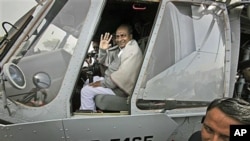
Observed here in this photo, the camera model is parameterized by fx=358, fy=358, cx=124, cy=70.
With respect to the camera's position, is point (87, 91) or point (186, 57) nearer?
point (87, 91)

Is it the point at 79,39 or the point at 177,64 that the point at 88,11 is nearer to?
the point at 79,39

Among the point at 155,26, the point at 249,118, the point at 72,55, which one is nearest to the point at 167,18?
the point at 155,26

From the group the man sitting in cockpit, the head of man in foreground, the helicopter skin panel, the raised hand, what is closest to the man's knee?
the man sitting in cockpit

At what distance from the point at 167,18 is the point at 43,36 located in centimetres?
120

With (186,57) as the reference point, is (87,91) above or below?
below

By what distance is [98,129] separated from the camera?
3045 millimetres

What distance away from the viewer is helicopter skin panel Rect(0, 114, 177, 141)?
287 cm

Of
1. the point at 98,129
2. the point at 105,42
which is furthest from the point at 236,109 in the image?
the point at 105,42

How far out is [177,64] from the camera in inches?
140

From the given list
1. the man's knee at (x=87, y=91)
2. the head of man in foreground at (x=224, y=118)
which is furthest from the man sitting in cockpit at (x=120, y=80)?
the head of man in foreground at (x=224, y=118)

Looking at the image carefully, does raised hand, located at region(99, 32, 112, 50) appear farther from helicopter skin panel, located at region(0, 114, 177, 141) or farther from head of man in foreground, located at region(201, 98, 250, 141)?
head of man in foreground, located at region(201, 98, 250, 141)

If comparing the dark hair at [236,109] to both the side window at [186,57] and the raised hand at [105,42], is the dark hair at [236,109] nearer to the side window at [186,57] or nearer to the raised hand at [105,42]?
the side window at [186,57]

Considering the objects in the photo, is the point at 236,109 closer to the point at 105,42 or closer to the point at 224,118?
the point at 224,118

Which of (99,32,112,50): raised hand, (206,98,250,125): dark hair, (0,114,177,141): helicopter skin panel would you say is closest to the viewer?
(206,98,250,125): dark hair
